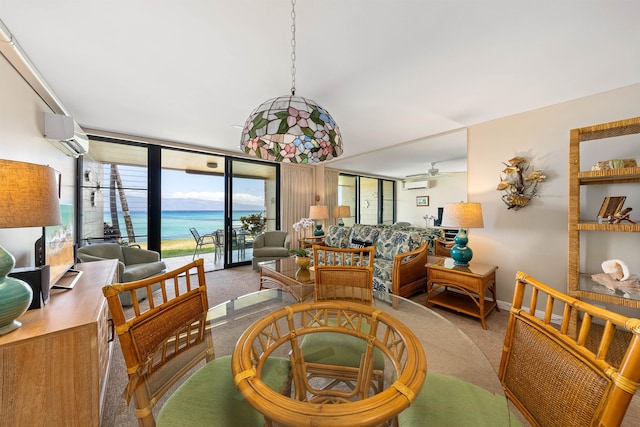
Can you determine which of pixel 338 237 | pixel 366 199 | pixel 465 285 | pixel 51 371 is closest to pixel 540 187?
pixel 465 285

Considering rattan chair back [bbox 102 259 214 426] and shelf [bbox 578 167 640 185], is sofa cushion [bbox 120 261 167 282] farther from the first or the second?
shelf [bbox 578 167 640 185]

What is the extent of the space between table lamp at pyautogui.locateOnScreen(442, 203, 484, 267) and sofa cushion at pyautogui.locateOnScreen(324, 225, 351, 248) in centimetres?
193

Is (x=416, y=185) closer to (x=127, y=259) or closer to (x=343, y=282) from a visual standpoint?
(x=343, y=282)

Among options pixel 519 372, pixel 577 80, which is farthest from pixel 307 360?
pixel 577 80

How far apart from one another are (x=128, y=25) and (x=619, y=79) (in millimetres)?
3925

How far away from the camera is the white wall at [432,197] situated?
5.80 metres

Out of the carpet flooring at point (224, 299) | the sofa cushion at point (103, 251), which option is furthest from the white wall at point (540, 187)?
the sofa cushion at point (103, 251)

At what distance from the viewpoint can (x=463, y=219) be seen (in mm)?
2572

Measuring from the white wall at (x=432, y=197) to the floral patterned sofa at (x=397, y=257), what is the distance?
98.7 inches

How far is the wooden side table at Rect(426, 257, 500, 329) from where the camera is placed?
7.86ft

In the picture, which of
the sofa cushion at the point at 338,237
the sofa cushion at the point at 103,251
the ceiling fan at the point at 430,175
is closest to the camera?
the sofa cushion at the point at 103,251

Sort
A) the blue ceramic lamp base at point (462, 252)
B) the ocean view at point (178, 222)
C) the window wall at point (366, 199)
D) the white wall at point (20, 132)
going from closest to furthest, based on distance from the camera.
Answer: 1. the white wall at point (20, 132)
2. the blue ceramic lamp base at point (462, 252)
3. the ocean view at point (178, 222)
4. the window wall at point (366, 199)

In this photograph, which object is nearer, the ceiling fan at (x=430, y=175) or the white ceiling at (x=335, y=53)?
the white ceiling at (x=335, y=53)

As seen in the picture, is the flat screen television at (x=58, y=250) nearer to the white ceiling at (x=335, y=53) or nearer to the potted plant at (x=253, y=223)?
the white ceiling at (x=335, y=53)
